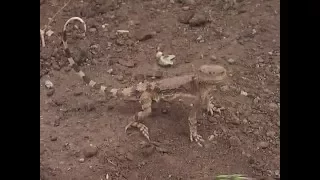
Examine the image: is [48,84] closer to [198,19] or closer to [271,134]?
[198,19]

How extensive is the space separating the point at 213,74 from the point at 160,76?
0.61ft

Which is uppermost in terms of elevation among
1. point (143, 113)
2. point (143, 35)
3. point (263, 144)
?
point (143, 35)

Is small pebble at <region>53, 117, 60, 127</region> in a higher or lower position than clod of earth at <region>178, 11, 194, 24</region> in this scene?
lower

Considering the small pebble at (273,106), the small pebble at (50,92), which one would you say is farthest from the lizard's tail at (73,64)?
the small pebble at (273,106)

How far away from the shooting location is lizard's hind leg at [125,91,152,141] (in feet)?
6.60

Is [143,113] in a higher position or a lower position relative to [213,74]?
lower

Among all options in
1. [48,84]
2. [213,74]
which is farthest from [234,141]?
[48,84]

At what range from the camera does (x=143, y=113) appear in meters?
2.02

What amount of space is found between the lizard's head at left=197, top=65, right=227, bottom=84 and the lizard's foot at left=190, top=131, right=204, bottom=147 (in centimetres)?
18

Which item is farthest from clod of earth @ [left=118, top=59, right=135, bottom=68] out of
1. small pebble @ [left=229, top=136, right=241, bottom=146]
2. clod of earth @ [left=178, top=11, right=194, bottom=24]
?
small pebble @ [left=229, top=136, right=241, bottom=146]

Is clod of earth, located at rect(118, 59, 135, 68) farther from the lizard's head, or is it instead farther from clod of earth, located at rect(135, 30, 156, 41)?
the lizard's head
